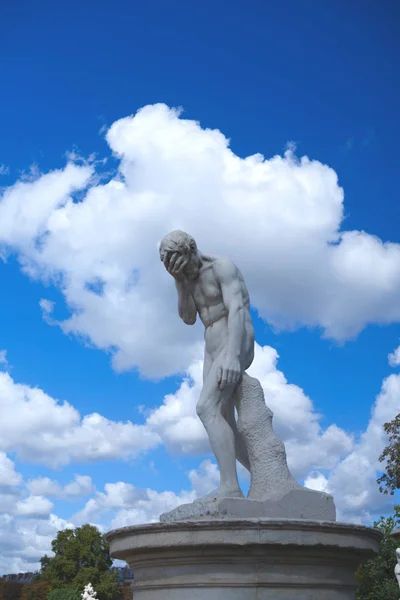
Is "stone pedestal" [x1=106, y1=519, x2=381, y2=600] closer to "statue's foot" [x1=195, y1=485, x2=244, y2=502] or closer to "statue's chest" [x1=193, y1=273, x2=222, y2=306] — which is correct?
"statue's foot" [x1=195, y1=485, x2=244, y2=502]

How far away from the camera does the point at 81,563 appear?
51.3 m

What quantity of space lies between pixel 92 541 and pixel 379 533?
47.9 m

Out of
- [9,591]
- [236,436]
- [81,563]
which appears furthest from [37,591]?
[236,436]

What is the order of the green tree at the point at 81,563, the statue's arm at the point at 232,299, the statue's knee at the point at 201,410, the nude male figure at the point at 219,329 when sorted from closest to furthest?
1. the nude male figure at the point at 219,329
2. the statue's knee at the point at 201,410
3. the statue's arm at the point at 232,299
4. the green tree at the point at 81,563

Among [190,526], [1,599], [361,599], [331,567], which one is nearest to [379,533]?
[331,567]

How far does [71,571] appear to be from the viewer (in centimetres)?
5025

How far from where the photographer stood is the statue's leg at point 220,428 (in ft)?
24.1

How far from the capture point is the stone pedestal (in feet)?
19.7

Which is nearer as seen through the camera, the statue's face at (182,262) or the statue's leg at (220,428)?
the statue's leg at (220,428)

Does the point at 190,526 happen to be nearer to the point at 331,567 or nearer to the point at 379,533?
the point at 331,567

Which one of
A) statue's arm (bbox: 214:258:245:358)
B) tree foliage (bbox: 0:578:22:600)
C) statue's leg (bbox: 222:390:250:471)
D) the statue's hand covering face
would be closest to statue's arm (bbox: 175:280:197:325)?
the statue's hand covering face

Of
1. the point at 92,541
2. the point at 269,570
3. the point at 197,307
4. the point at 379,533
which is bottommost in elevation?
the point at 269,570

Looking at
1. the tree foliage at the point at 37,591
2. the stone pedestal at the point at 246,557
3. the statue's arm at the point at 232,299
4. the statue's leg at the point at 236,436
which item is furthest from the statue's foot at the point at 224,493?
the tree foliage at the point at 37,591

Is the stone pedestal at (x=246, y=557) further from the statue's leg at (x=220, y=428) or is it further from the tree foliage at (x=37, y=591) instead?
the tree foliage at (x=37, y=591)
